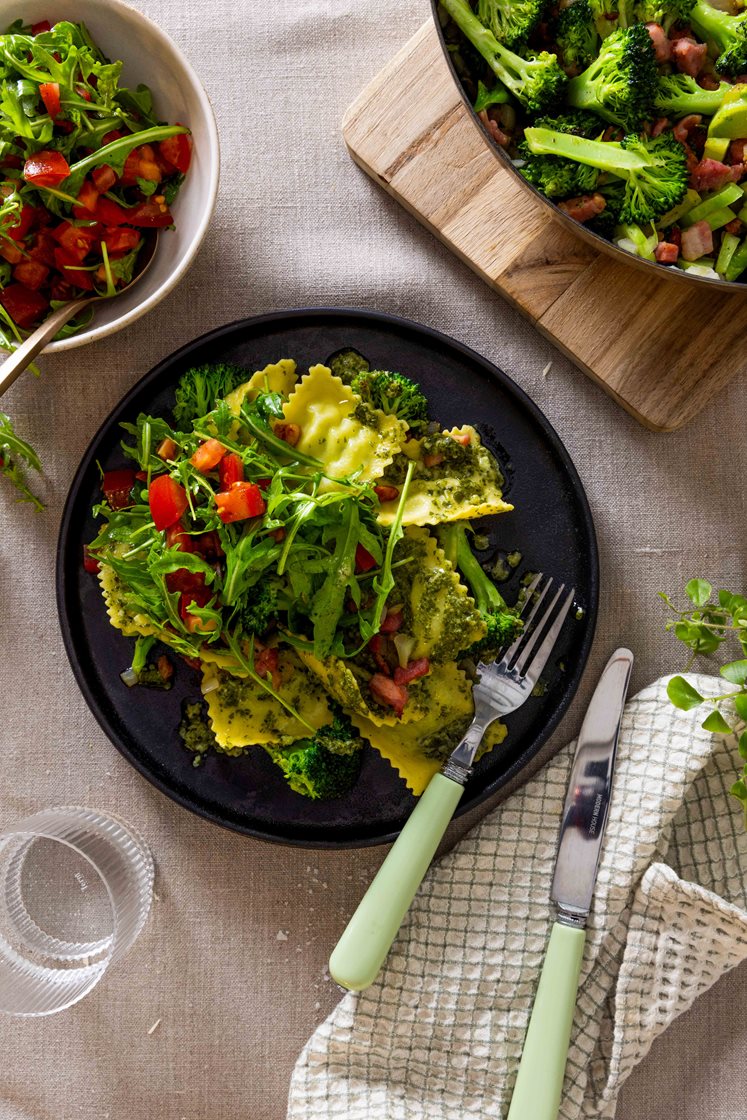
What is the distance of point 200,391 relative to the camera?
321 centimetres

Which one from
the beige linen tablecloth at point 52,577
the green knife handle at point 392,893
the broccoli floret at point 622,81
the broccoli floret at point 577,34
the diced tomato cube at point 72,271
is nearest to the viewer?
the broccoli floret at point 622,81

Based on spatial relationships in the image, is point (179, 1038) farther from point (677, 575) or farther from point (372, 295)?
point (372, 295)

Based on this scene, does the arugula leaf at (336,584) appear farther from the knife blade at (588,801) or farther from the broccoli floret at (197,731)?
the knife blade at (588,801)

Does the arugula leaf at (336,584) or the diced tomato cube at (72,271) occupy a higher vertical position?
the diced tomato cube at (72,271)

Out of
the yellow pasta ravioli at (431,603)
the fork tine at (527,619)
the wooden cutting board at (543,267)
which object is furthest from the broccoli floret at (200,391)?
the fork tine at (527,619)

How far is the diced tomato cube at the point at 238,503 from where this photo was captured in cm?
300

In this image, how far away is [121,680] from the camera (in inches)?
131

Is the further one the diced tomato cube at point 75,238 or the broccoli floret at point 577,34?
the diced tomato cube at point 75,238

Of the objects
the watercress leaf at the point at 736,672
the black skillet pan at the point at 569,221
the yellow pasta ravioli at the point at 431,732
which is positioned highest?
the black skillet pan at the point at 569,221

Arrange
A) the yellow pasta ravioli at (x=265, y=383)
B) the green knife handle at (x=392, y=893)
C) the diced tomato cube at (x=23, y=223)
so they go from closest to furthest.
Result: the diced tomato cube at (x=23, y=223) < the green knife handle at (x=392, y=893) < the yellow pasta ravioli at (x=265, y=383)

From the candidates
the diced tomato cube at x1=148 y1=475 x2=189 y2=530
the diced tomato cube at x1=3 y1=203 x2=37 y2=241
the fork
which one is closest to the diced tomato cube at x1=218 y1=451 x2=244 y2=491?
the diced tomato cube at x1=148 y1=475 x2=189 y2=530

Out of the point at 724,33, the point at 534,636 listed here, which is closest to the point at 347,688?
the point at 534,636

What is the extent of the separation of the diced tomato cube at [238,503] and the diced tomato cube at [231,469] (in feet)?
0.18

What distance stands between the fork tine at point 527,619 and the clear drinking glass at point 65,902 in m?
1.53
